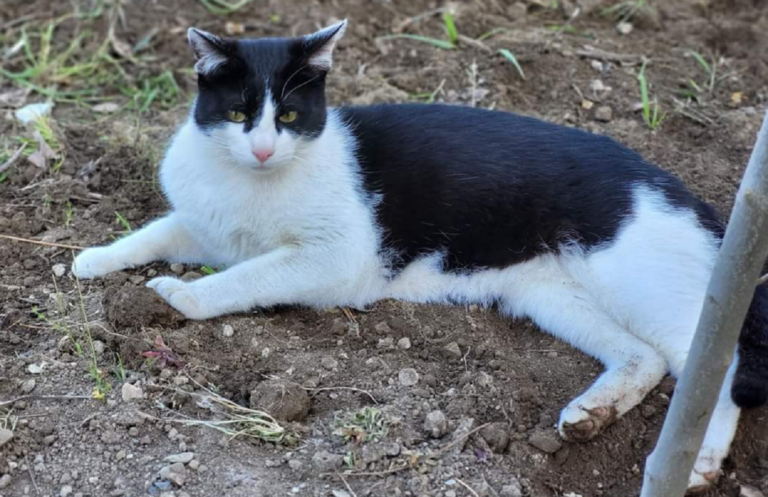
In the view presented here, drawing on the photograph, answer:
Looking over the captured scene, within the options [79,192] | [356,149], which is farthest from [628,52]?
[79,192]

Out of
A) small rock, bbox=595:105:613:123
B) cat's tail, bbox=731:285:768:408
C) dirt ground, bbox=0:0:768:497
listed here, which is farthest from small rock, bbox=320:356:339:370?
small rock, bbox=595:105:613:123

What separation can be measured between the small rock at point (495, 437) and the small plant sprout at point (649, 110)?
6.87ft

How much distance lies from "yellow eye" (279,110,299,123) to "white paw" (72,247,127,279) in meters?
0.89

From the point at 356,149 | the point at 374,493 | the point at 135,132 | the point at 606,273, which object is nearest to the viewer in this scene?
the point at 374,493

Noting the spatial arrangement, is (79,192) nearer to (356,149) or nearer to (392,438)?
(356,149)

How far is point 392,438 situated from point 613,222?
43.5 inches

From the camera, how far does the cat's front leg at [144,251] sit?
10.5 ft

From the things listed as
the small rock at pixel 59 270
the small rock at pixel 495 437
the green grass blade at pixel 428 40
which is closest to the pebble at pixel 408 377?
the small rock at pixel 495 437

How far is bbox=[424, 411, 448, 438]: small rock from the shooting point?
2531 mm

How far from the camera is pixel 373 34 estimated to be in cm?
482

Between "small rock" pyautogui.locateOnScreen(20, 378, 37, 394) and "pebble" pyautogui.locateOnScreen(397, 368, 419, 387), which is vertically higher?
"pebble" pyautogui.locateOnScreen(397, 368, 419, 387)

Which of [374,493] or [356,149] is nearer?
[374,493]

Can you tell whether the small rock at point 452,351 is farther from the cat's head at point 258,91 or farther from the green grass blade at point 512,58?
the green grass blade at point 512,58

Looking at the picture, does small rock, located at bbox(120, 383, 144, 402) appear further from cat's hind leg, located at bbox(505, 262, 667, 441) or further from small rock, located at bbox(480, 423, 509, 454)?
cat's hind leg, located at bbox(505, 262, 667, 441)
